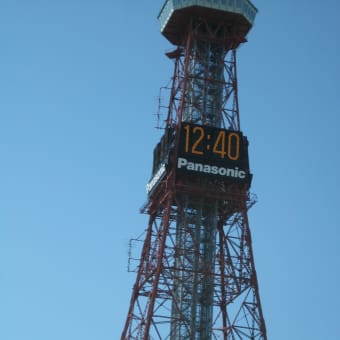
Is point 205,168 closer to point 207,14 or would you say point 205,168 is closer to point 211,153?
point 211,153

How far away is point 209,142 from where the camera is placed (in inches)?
5463

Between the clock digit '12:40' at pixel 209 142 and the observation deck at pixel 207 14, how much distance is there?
1461 centimetres

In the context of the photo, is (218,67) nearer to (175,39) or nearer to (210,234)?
(175,39)

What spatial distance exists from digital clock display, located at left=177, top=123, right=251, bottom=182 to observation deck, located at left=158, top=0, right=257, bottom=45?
14.5 metres

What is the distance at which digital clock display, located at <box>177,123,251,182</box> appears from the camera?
13762 cm

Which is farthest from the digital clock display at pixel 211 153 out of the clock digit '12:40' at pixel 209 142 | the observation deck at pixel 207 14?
the observation deck at pixel 207 14

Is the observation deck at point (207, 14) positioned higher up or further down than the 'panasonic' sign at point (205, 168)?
higher up

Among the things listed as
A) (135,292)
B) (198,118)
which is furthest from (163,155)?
(135,292)

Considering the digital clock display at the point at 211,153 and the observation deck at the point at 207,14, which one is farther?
the observation deck at the point at 207,14

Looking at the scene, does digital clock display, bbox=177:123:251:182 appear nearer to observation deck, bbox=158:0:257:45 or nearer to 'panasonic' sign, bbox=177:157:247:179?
'panasonic' sign, bbox=177:157:247:179

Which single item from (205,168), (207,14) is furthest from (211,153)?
(207,14)

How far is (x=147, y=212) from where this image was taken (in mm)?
143250

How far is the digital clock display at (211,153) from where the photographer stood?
452 ft

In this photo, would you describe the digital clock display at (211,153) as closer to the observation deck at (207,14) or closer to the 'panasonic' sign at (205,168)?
the 'panasonic' sign at (205,168)
